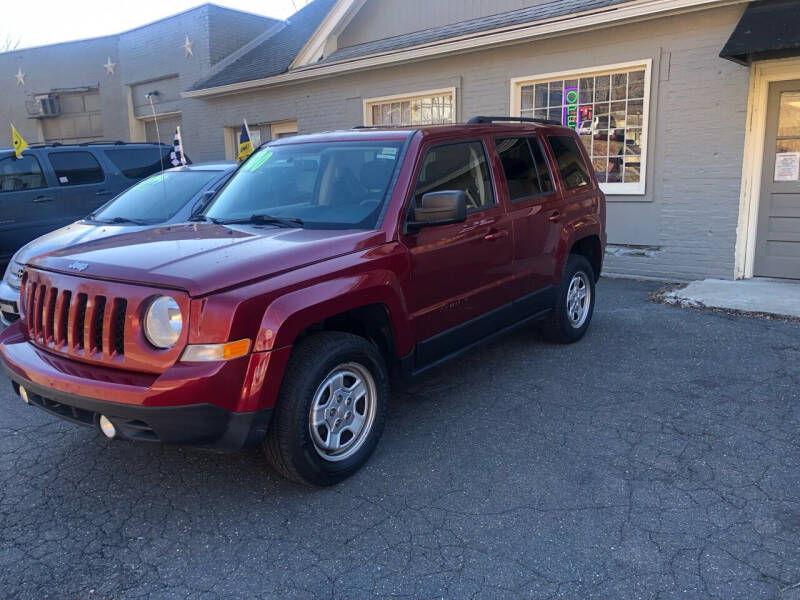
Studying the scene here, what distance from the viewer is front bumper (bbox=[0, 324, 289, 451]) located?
2865 mm

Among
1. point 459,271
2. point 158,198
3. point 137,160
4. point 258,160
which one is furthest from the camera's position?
point 137,160

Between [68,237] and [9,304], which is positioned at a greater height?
[68,237]

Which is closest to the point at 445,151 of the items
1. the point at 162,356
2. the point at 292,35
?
the point at 162,356

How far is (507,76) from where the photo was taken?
9891 mm

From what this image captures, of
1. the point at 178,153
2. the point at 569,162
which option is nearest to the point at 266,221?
the point at 569,162

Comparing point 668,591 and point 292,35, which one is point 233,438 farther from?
point 292,35

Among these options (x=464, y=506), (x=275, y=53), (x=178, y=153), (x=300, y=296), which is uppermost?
(x=275, y=53)

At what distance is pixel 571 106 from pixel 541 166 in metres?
4.56

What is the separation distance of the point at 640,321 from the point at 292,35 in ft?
41.7

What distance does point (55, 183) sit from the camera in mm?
8906

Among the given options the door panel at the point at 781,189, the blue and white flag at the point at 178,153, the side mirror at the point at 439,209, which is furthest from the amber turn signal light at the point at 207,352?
the door panel at the point at 781,189

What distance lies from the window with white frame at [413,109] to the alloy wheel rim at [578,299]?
212 inches

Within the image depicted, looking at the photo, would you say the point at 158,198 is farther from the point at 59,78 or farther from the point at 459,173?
the point at 59,78

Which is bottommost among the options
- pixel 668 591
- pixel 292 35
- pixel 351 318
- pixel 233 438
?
pixel 668 591
